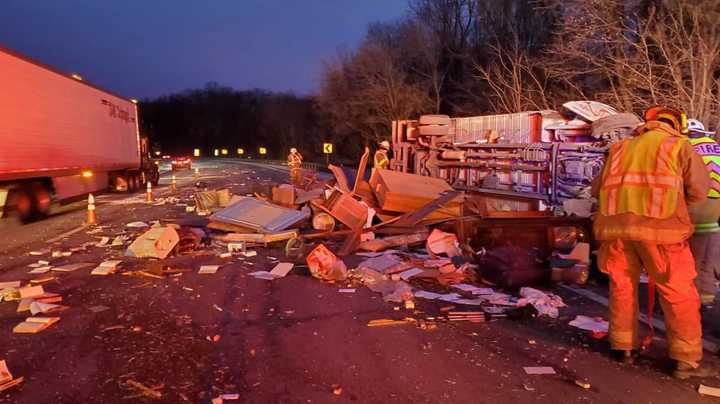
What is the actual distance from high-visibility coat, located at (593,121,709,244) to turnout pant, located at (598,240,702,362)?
0.11 m

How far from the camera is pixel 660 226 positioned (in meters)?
4.07

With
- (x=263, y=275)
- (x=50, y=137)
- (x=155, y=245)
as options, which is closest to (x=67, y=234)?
(x=155, y=245)

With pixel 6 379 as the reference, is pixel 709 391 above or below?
below

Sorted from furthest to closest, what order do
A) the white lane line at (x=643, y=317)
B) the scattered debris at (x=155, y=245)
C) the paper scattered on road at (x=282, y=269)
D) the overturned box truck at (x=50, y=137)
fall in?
1. the overturned box truck at (x=50, y=137)
2. the scattered debris at (x=155, y=245)
3. the paper scattered on road at (x=282, y=269)
4. the white lane line at (x=643, y=317)

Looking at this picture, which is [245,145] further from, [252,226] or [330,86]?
[252,226]

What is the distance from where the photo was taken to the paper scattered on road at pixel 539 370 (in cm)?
429

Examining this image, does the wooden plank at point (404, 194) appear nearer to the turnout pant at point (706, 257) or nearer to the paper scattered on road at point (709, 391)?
the turnout pant at point (706, 257)

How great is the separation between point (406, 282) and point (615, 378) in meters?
3.36

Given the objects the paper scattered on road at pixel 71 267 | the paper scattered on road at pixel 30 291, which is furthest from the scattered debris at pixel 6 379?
the paper scattered on road at pixel 71 267

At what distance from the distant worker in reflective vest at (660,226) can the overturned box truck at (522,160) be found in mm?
3503

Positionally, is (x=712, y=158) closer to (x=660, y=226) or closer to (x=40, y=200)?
(x=660, y=226)

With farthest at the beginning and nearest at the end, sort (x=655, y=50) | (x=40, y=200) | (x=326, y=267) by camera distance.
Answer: (x=655, y=50) → (x=40, y=200) → (x=326, y=267)

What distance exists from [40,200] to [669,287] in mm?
14384

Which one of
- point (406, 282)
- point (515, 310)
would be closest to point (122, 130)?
point (406, 282)
